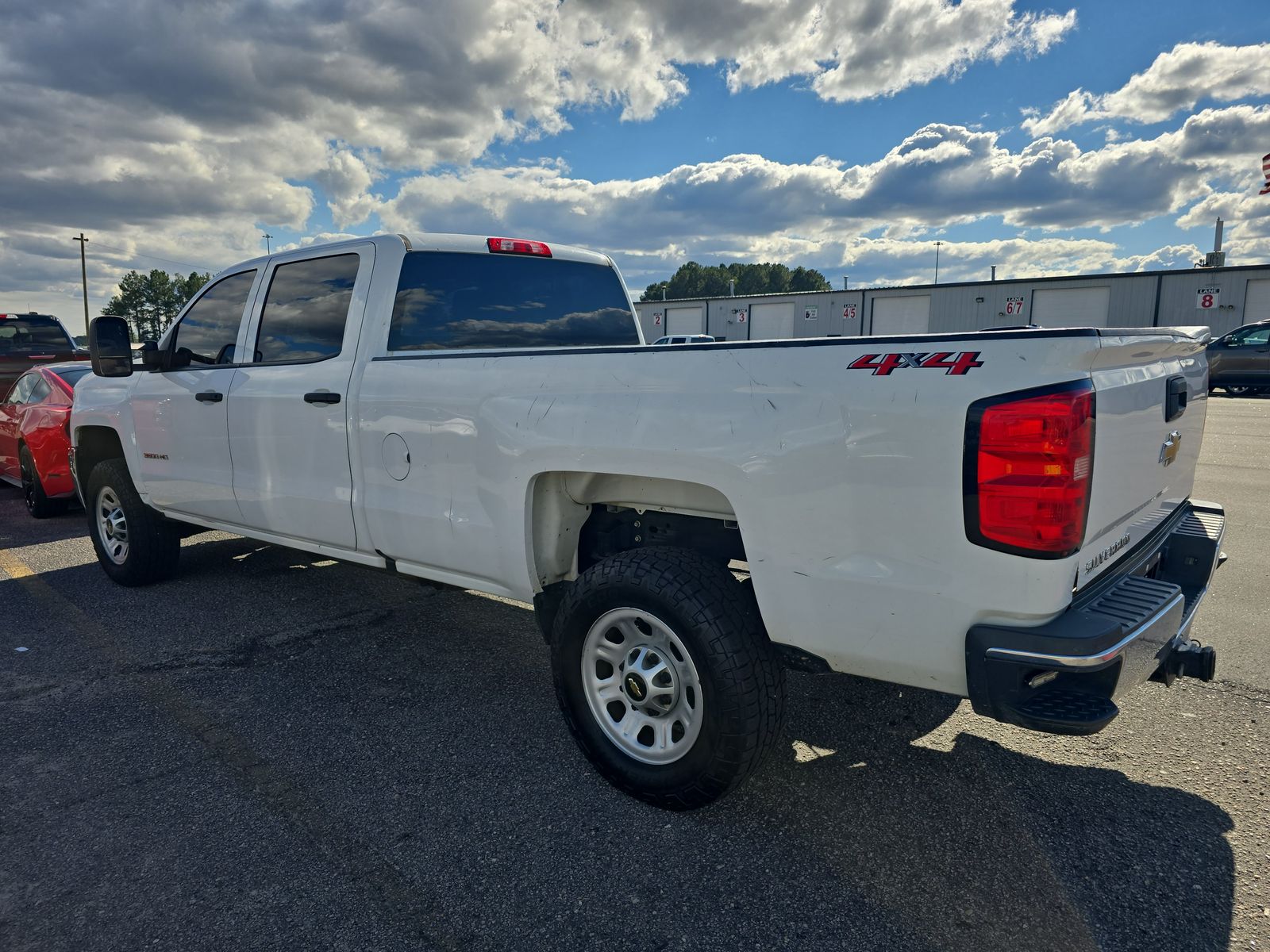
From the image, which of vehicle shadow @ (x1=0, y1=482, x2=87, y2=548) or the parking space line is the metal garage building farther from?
the parking space line

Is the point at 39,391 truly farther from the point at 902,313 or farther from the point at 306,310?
the point at 902,313

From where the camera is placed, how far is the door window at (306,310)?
402 centimetres

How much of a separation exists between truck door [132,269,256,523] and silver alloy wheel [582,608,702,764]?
2.69m

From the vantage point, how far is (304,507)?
4.12 m

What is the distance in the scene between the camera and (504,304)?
169 inches

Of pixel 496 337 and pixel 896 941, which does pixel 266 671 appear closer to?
pixel 496 337

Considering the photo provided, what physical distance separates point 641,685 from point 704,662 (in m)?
0.33

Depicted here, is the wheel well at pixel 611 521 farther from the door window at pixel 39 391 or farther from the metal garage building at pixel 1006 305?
the metal garage building at pixel 1006 305

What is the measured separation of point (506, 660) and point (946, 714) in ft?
6.91

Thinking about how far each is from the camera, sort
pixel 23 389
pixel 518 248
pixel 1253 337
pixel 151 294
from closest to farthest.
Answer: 1. pixel 518 248
2. pixel 23 389
3. pixel 1253 337
4. pixel 151 294

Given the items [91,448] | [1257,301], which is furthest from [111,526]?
[1257,301]

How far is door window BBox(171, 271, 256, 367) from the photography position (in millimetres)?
4691

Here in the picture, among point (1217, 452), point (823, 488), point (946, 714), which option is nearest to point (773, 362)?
point (823, 488)

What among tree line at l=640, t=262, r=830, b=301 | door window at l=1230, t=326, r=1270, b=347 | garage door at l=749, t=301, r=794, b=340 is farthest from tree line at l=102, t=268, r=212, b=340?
door window at l=1230, t=326, r=1270, b=347
